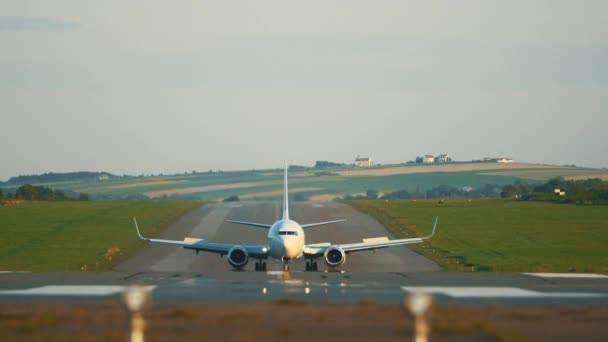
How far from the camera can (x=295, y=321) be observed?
934 inches

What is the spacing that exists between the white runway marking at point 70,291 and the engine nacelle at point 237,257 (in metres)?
24.6

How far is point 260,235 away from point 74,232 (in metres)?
19.6

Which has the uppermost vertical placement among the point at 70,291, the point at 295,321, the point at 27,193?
the point at 27,193

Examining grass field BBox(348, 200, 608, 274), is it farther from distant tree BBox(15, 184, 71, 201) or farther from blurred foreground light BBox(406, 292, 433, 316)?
distant tree BBox(15, 184, 71, 201)

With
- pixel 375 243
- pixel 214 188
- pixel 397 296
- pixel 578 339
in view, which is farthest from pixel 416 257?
pixel 214 188

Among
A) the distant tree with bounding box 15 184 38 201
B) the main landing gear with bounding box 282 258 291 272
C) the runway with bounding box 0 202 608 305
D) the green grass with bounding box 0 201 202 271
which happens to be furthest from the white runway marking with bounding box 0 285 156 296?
the distant tree with bounding box 15 184 38 201

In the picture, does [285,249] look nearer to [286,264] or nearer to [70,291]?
[286,264]

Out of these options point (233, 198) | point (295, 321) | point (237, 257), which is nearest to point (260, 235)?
point (237, 257)

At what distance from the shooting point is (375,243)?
64750mm

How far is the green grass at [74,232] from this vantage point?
70.5 meters

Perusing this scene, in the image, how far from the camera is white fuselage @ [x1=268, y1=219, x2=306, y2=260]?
5831 cm

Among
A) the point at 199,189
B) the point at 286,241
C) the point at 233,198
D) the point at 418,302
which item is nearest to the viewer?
the point at 418,302

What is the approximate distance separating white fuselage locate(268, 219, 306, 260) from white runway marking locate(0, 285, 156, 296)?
2249 cm

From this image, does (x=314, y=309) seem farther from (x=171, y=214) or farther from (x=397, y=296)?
(x=171, y=214)
